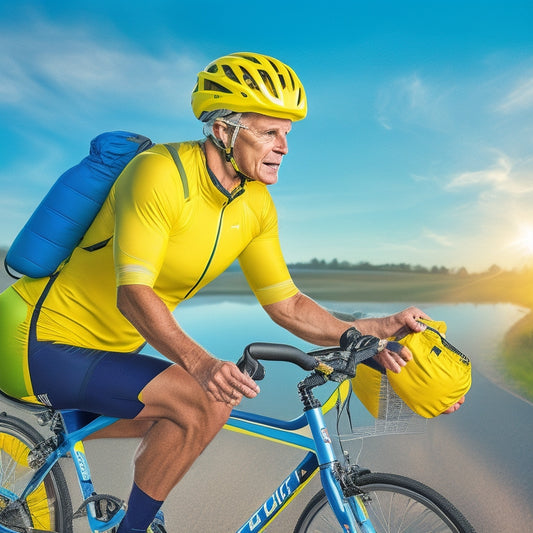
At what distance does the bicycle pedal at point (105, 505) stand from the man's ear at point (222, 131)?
158cm

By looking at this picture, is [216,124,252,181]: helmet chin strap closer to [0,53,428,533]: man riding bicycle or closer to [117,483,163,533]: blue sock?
[0,53,428,533]: man riding bicycle

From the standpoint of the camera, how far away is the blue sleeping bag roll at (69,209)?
2.77 meters

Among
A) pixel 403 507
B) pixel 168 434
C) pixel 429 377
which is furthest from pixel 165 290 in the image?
pixel 403 507

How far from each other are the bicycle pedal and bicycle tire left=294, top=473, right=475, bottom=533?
2.83 feet

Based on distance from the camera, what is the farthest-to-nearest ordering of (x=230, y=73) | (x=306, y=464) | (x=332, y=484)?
(x=230, y=73) < (x=306, y=464) < (x=332, y=484)

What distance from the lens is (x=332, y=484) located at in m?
2.40

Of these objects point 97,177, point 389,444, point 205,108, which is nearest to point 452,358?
point 205,108

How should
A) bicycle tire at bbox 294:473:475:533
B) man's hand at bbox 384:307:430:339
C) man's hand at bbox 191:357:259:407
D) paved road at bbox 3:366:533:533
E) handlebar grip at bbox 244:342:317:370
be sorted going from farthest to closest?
1. paved road at bbox 3:366:533:533
2. man's hand at bbox 384:307:430:339
3. bicycle tire at bbox 294:473:475:533
4. handlebar grip at bbox 244:342:317:370
5. man's hand at bbox 191:357:259:407

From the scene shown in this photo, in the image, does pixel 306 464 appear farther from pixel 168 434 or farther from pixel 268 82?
pixel 268 82

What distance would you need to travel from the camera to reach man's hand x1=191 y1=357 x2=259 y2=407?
2062 millimetres

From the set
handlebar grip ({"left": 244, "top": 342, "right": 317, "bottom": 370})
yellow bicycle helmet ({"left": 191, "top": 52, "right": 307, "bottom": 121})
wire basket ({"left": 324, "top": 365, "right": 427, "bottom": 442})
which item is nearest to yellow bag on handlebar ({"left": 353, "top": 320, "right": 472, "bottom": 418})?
wire basket ({"left": 324, "top": 365, "right": 427, "bottom": 442})

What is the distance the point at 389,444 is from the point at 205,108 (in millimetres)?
3651

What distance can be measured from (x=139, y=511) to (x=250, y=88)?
1.76 meters

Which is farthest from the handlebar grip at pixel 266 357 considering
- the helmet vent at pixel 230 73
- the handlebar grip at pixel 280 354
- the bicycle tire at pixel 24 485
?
the bicycle tire at pixel 24 485
